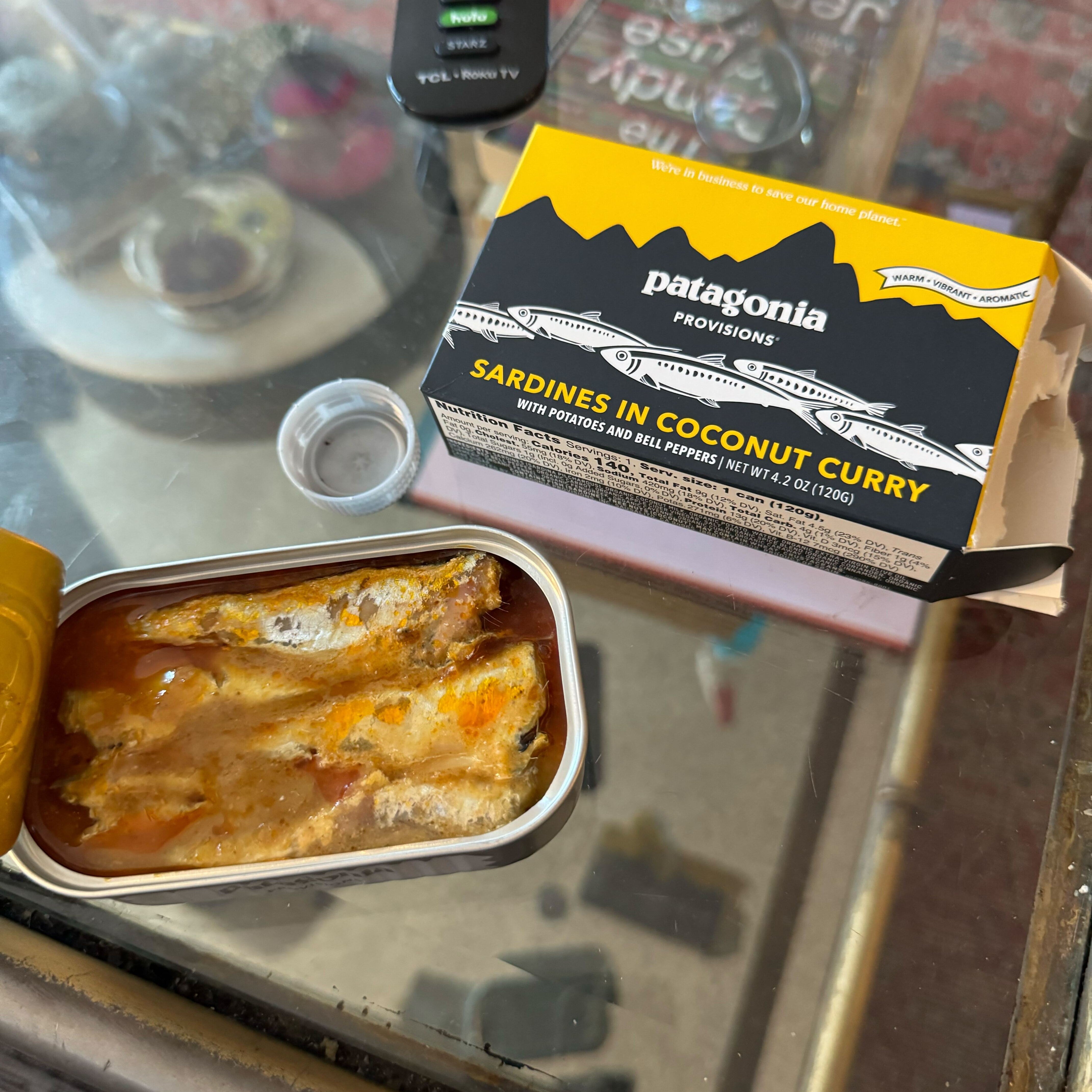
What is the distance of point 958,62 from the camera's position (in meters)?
0.79

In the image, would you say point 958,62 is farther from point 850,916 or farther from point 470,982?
point 470,982

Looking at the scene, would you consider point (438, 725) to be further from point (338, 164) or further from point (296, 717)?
point (338, 164)

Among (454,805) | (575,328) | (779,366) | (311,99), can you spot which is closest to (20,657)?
(454,805)

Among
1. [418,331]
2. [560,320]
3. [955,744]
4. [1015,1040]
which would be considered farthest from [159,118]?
[1015,1040]

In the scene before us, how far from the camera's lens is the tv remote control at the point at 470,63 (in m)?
0.72

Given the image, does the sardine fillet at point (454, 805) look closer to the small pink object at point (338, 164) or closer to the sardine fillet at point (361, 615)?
the sardine fillet at point (361, 615)

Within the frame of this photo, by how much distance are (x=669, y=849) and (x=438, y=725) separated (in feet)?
0.67

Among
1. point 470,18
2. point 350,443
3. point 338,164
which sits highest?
point 470,18

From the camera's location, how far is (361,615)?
1.87 feet

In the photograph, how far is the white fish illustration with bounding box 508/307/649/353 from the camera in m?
0.56

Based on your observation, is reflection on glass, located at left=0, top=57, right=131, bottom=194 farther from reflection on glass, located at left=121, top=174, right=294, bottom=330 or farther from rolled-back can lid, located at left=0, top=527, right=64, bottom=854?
rolled-back can lid, located at left=0, top=527, right=64, bottom=854

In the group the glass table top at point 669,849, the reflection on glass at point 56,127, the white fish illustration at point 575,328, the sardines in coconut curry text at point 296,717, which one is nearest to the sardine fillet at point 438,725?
the sardines in coconut curry text at point 296,717

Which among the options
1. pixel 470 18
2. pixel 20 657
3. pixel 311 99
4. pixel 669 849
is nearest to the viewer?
pixel 20 657

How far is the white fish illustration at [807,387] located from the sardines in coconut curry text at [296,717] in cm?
21
